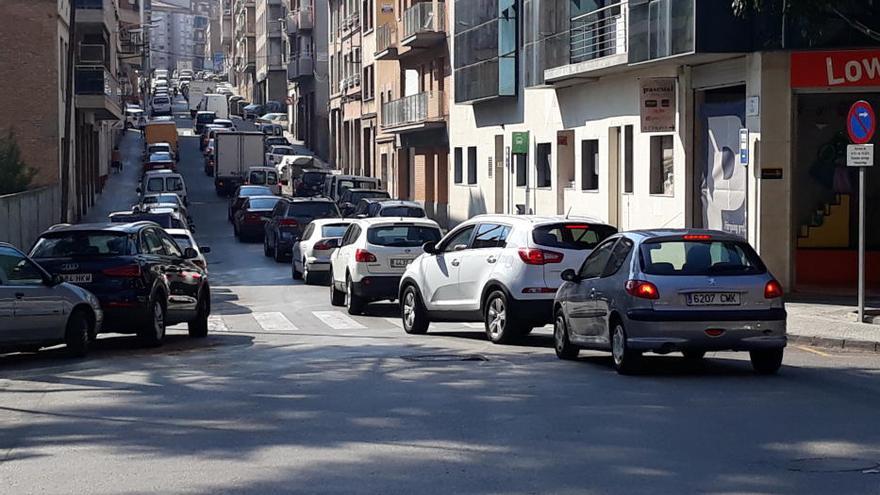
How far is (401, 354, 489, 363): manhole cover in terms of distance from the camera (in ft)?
53.2

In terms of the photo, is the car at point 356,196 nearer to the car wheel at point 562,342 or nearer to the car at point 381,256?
the car at point 381,256

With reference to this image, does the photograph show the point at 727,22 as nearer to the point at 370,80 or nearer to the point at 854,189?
the point at 854,189

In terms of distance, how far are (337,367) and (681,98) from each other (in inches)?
580

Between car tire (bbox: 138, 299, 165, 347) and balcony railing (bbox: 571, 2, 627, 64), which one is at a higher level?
balcony railing (bbox: 571, 2, 627, 64)

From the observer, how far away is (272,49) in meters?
126

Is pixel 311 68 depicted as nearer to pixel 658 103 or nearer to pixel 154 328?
pixel 658 103

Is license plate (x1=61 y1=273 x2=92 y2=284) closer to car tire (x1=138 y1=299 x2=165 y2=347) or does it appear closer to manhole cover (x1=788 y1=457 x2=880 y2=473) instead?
car tire (x1=138 y1=299 x2=165 y2=347)

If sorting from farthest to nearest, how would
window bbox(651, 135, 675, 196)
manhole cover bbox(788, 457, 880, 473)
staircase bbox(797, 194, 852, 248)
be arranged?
window bbox(651, 135, 675, 196) < staircase bbox(797, 194, 852, 248) < manhole cover bbox(788, 457, 880, 473)

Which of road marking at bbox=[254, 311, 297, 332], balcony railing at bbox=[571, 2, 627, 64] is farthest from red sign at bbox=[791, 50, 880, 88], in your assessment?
road marking at bbox=[254, 311, 297, 332]

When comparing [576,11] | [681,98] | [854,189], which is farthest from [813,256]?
[576,11]

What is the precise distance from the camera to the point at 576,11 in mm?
36000

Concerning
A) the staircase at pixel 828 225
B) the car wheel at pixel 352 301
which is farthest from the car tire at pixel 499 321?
the staircase at pixel 828 225

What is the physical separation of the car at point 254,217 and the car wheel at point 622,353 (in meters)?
32.6

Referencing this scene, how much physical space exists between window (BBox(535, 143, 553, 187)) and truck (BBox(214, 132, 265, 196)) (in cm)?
3047
